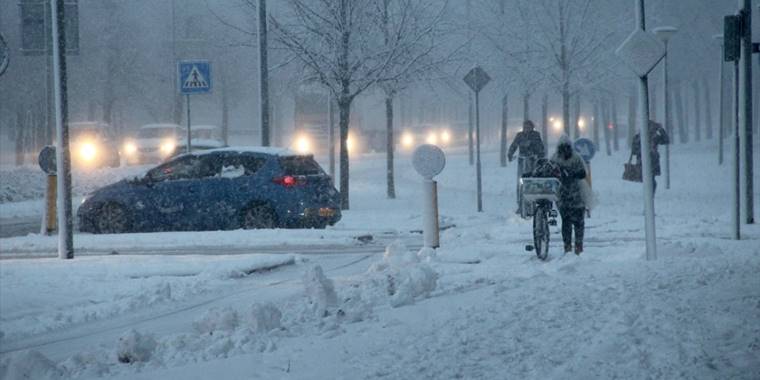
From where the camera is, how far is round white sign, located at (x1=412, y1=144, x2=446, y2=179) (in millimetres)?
13633

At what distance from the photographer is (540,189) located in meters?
12.5

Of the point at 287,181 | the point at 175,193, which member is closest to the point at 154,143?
the point at 175,193

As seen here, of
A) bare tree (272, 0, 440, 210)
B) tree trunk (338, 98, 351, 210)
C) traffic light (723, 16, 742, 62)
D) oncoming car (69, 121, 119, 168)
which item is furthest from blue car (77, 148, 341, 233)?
oncoming car (69, 121, 119, 168)

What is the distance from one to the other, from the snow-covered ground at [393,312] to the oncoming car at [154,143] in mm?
24809

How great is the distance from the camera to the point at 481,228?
17031mm

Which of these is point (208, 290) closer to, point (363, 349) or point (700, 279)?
point (363, 349)

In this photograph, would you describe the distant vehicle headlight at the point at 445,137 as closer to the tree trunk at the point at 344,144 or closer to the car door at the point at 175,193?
the tree trunk at the point at 344,144

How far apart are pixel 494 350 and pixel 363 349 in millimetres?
924

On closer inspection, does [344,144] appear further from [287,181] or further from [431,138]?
[431,138]

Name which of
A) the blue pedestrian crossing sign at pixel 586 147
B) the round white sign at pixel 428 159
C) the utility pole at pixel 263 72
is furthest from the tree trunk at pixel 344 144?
the round white sign at pixel 428 159

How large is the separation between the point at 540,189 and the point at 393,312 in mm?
4688

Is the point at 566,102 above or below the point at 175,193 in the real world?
above

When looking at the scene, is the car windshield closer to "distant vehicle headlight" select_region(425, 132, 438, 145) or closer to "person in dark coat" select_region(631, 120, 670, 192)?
"person in dark coat" select_region(631, 120, 670, 192)

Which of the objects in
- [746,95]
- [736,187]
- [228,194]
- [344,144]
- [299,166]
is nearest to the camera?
[736,187]
